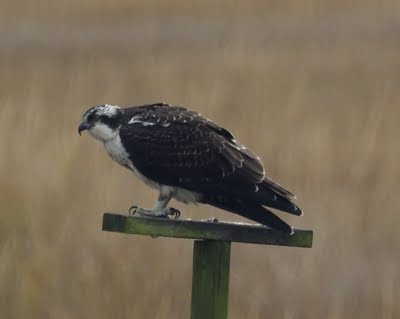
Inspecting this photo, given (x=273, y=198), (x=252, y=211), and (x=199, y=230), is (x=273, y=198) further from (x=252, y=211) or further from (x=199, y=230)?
(x=199, y=230)

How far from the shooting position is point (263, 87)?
9891 mm

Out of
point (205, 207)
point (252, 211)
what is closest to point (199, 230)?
point (252, 211)

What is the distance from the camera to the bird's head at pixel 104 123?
213 inches

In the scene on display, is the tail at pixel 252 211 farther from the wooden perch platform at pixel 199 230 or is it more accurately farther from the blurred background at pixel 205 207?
the blurred background at pixel 205 207

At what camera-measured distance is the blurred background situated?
A: 6.62 metres

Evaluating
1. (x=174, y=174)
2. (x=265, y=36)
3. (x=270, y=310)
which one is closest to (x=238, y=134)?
(x=270, y=310)

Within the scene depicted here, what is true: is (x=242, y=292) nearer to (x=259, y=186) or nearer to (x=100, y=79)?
(x=259, y=186)

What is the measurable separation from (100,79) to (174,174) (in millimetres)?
4806

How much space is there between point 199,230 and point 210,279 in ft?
0.68

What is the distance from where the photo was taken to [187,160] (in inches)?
206

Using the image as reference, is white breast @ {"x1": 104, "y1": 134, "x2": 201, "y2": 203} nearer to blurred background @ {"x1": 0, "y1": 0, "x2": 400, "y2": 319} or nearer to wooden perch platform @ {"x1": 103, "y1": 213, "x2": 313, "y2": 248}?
wooden perch platform @ {"x1": 103, "y1": 213, "x2": 313, "y2": 248}

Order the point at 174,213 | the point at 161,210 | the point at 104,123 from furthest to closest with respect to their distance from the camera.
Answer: the point at 104,123, the point at 174,213, the point at 161,210

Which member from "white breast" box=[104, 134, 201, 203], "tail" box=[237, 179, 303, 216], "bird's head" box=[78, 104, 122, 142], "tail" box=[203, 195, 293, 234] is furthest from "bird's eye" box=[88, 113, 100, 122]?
"tail" box=[237, 179, 303, 216]

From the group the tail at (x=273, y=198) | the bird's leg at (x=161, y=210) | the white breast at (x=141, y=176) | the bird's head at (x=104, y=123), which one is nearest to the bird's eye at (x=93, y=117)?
the bird's head at (x=104, y=123)
